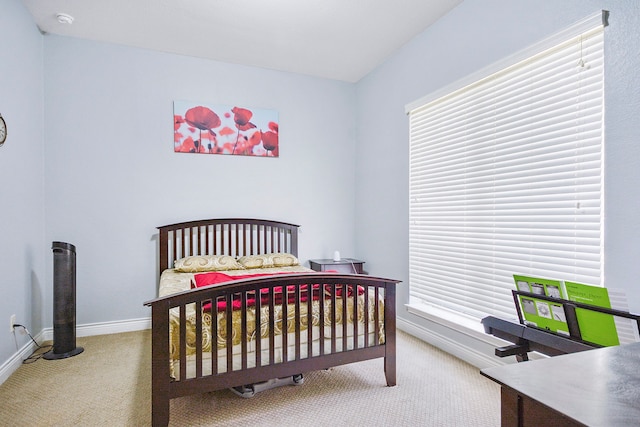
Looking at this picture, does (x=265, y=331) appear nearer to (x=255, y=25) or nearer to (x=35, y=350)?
(x=35, y=350)

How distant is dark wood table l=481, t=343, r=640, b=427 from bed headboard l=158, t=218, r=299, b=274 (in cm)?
316

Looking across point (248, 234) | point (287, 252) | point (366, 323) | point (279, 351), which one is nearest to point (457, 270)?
point (366, 323)

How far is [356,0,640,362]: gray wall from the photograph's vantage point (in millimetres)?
1675

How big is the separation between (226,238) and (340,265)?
129 cm

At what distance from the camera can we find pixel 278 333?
1998 millimetres

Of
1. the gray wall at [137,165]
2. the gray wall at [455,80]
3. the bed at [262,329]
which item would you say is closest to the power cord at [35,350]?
the gray wall at [137,165]

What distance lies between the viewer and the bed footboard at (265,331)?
1726 millimetres

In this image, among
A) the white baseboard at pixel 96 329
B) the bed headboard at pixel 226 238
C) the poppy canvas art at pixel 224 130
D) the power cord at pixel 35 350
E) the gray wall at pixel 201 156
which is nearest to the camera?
the gray wall at pixel 201 156

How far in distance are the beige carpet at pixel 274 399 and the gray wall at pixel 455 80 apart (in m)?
0.60

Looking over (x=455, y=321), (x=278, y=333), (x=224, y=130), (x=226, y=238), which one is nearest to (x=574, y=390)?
(x=278, y=333)

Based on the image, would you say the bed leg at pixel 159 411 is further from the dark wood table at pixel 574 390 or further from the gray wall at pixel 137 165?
the gray wall at pixel 137 165

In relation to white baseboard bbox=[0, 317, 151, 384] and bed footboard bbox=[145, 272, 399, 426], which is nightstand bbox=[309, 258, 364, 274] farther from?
white baseboard bbox=[0, 317, 151, 384]

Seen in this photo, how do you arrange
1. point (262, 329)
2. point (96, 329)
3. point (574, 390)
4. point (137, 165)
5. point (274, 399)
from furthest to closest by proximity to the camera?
point (137, 165) → point (96, 329) → point (274, 399) → point (262, 329) → point (574, 390)

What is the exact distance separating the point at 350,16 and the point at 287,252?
7.95 ft
